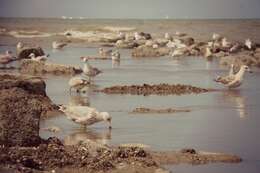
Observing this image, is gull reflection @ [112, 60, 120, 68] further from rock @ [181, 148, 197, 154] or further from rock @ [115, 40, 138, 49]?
rock @ [181, 148, 197, 154]

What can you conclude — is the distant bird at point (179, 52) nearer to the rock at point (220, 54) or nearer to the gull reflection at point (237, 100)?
the rock at point (220, 54)

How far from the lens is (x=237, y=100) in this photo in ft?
38.2

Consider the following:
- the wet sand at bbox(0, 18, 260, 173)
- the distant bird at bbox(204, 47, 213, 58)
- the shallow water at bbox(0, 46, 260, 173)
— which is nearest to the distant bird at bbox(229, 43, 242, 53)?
the distant bird at bbox(204, 47, 213, 58)

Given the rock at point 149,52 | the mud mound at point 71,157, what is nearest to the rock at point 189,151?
the mud mound at point 71,157

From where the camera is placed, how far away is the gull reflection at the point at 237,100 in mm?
10117

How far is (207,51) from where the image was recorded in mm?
24109

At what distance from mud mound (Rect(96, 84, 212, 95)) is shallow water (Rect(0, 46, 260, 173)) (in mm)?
349

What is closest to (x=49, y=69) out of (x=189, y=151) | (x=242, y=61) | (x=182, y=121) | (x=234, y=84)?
(x=234, y=84)

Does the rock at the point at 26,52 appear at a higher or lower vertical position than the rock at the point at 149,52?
higher

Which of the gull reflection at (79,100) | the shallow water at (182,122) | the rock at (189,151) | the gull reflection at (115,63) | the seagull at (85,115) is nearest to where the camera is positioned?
the rock at (189,151)

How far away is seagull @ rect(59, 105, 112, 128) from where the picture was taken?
27.8 ft

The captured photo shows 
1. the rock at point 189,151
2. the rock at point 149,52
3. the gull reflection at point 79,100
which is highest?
the rock at point 189,151

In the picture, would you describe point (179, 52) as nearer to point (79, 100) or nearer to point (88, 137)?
point (79, 100)

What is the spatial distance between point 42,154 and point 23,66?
1127cm
